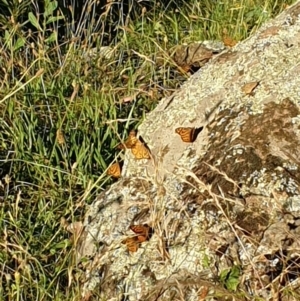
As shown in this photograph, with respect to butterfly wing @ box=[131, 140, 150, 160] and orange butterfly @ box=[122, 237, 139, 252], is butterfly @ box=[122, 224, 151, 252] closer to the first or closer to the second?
orange butterfly @ box=[122, 237, 139, 252]

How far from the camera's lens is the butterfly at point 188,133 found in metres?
2.82

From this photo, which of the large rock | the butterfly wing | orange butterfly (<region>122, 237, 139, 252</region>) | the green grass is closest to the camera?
the large rock

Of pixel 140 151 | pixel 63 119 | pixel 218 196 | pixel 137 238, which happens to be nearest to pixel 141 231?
pixel 137 238

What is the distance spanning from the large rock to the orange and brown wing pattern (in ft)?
0.06

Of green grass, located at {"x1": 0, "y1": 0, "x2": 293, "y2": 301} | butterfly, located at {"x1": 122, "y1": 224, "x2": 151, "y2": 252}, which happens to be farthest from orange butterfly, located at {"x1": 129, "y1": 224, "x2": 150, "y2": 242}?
green grass, located at {"x1": 0, "y1": 0, "x2": 293, "y2": 301}

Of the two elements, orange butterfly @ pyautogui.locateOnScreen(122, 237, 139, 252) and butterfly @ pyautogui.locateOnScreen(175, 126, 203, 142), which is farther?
butterfly @ pyautogui.locateOnScreen(175, 126, 203, 142)

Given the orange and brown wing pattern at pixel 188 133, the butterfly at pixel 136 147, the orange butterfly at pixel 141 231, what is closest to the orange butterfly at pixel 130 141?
the butterfly at pixel 136 147

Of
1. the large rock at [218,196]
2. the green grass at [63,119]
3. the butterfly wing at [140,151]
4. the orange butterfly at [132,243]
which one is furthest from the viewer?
the butterfly wing at [140,151]

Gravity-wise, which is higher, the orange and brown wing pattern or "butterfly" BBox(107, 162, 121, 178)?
the orange and brown wing pattern

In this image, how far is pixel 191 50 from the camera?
156 inches

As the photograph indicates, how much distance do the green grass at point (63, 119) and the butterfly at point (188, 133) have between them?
0.26 meters

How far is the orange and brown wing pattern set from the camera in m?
2.82

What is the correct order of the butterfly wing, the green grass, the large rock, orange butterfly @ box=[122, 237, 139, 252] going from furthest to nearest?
the butterfly wing
the green grass
orange butterfly @ box=[122, 237, 139, 252]
the large rock

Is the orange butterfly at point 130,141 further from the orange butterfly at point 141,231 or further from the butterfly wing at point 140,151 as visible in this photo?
the orange butterfly at point 141,231
